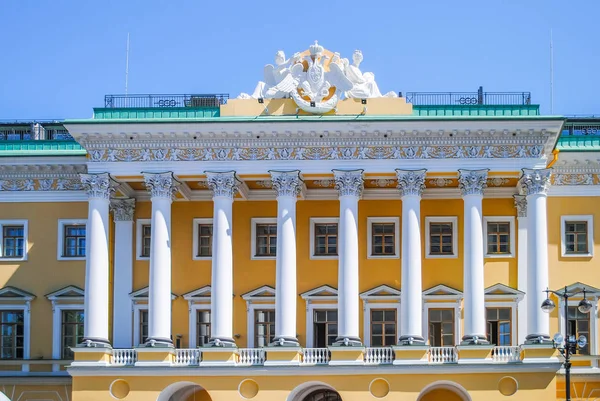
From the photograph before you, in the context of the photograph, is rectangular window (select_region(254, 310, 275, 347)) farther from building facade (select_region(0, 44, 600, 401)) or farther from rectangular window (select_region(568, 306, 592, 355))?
rectangular window (select_region(568, 306, 592, 355))

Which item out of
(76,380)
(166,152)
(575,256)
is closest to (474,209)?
(575,256)

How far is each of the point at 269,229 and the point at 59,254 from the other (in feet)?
28.5

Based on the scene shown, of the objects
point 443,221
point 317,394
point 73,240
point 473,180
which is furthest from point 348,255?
point 73,240

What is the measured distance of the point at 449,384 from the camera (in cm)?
5350

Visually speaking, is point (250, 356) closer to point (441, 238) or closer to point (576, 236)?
point (441, 238)

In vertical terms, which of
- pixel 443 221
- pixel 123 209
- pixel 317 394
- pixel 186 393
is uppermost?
pixel 123 209

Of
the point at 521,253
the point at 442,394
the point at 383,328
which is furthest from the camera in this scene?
the point at 521,253

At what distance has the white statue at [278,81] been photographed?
54.7 meters

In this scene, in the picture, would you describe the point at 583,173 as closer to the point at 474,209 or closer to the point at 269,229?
the point at 474,209

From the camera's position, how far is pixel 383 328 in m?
56.5

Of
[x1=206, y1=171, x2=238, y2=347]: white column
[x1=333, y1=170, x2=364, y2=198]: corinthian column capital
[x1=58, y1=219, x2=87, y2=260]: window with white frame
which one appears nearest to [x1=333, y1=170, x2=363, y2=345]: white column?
[x1=333, y1=170, x2=364, y2=198]: corinthian column capital

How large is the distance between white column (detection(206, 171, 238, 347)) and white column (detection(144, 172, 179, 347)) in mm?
1678

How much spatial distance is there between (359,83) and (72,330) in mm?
15427

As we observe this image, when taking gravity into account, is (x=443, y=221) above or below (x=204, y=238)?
above
